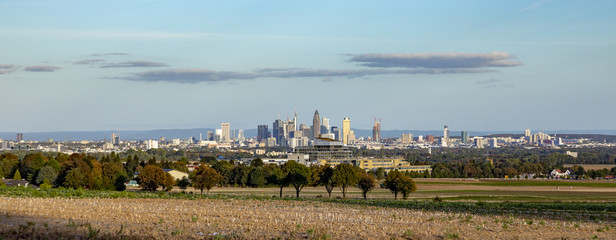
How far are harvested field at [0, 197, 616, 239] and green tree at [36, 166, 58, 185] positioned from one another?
62.9 meters

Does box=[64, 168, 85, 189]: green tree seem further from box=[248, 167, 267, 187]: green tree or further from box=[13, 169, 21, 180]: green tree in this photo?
box=[248, 167, 267, 187]: green tree

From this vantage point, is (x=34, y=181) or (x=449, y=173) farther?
(x=449, y=173)

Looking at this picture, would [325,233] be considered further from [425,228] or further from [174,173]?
[174,173]

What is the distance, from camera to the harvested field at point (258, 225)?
1253 inches

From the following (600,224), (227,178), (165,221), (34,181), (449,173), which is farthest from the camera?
(449,173)

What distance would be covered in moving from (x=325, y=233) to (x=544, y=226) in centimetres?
1508

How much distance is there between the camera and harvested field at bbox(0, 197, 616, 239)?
104 feet

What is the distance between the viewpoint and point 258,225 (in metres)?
36.6

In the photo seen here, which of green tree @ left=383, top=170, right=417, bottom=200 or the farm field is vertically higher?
green tree @ left=383, top=170, right=417, bottom=200

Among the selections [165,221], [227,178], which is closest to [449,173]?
[227,178]

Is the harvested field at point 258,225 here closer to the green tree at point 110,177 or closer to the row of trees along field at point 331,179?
the row of trees along field at point 331,179

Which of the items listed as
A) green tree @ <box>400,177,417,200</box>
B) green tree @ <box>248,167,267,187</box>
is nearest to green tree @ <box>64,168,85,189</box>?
green tree @ <box>248,167,267,187</box>

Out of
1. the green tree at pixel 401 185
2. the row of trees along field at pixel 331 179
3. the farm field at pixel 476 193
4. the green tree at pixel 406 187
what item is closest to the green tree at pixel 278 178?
the row of trees along field at pixel 331 179

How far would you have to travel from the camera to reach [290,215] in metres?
45.1
